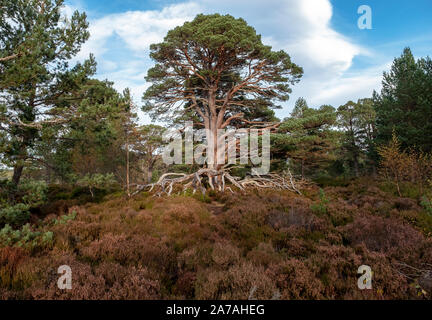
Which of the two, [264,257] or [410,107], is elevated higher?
[410,107]

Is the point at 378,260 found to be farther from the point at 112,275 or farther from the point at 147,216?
the point at 147,216

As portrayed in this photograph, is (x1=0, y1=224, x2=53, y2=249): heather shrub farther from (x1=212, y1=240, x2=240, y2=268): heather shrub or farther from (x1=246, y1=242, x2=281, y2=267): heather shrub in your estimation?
(x1=246, y1=242, x2=281, y2=267): heather shrub

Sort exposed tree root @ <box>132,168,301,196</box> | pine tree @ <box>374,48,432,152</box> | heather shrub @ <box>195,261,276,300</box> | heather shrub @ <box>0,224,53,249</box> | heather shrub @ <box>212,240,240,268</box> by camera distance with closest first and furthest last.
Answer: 1. heather shrub @ <box>195,261,276,300</box>
2. heather shrub @ <box>212,240,240,268</box>
3. heather shrub @ <box>0,224,53,249</box>
4. exposed tree root @ <box>132,168,301,196</box>
5. pine tree @ <box>374,48,432,152</box>

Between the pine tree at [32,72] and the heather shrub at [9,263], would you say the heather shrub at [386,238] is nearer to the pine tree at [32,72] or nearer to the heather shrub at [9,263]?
the heather shrub at [9,263]

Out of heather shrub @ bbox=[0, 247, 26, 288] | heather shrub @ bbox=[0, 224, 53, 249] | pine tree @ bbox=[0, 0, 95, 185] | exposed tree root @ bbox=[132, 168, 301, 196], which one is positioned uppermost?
pine tree @ bbox=[0, 0, 95, 185]

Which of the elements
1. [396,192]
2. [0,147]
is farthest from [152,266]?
[396,192]

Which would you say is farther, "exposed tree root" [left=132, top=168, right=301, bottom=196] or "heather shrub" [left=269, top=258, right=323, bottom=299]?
"exposed tree root" [left=132, top=168, right=301, bottom=196]

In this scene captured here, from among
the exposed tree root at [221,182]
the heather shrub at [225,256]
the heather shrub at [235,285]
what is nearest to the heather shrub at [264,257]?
the heather shrub at [225,256]

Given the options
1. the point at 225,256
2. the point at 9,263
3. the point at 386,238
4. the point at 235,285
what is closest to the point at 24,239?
the point at 9,263

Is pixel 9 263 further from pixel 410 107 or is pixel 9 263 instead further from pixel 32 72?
pixel 410 107

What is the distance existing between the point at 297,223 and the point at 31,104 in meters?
10.8

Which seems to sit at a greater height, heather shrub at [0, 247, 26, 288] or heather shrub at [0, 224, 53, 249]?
heather shrub at [0, 224, 53, 249]

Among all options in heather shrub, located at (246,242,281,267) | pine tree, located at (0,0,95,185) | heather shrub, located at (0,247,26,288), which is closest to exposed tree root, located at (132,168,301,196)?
pine tree, located at (0,0,95,185)
